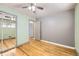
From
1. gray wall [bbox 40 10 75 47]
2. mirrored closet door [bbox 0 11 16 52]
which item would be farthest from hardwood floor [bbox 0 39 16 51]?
gray wall [bbox 40 10 75 47]

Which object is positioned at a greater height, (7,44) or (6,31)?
(6,31)

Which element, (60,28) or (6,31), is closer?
(60,28)

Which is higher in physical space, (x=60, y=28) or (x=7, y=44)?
(x=60, y=28)

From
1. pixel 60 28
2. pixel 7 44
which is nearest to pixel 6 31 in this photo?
pixel 7 44

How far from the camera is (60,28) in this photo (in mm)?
1805

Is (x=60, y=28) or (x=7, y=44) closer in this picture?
(x=60, y=28)

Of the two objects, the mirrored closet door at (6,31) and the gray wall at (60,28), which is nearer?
the gray wall at (60,28)

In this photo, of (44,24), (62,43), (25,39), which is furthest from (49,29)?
(25,39)

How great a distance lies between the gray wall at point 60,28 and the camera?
1592 millimetres

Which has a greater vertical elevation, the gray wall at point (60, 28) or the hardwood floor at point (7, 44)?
the gray wall at point (60, 28)

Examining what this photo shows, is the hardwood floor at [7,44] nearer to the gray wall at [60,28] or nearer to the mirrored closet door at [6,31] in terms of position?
the mirrored closet door at [6,31]

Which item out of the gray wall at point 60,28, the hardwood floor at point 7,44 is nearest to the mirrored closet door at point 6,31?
the hardwood floor at point 7,44

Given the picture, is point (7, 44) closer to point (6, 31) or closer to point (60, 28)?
point (6, 31)

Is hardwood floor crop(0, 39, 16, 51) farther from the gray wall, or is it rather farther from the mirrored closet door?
the gray wall
